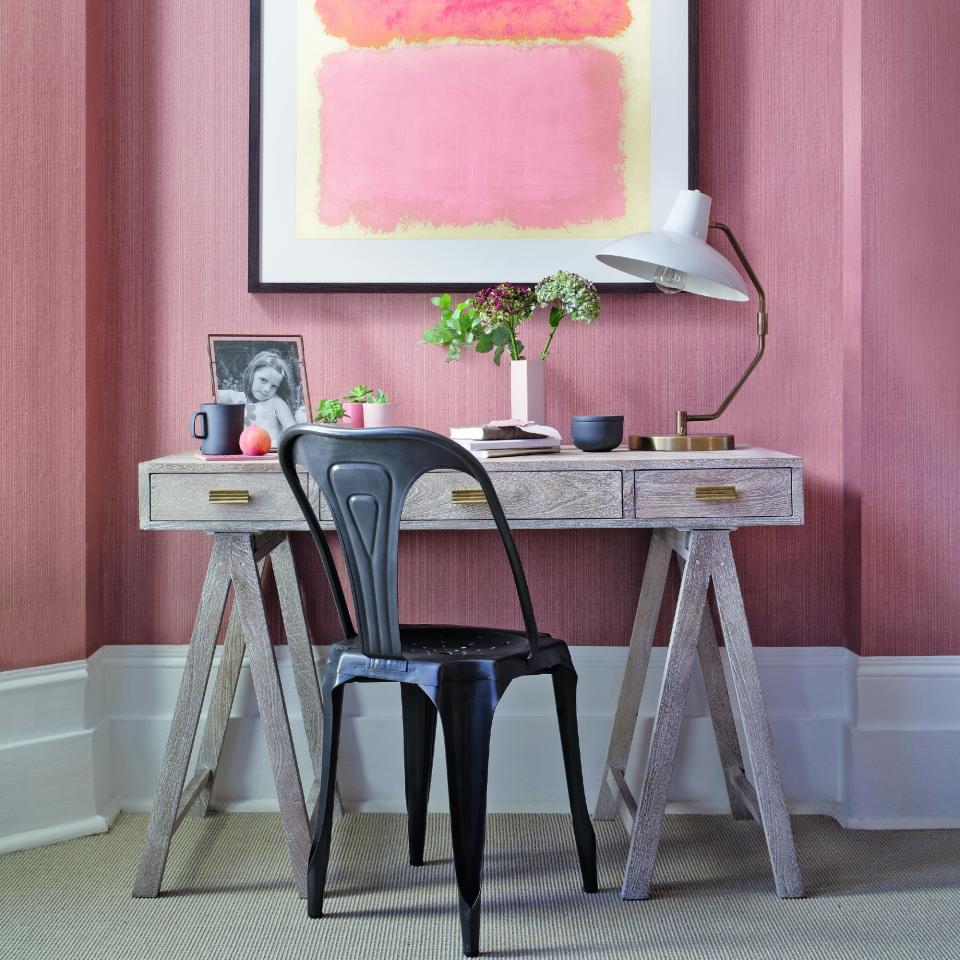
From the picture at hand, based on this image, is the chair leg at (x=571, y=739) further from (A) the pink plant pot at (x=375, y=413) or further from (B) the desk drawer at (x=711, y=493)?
(A) the pink plant pot at (x=375, y=413)

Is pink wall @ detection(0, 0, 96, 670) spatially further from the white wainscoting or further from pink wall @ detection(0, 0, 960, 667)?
the white wainscoting

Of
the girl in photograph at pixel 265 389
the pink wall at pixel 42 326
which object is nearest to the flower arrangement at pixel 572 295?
the girl in photograph at pixel 265 389

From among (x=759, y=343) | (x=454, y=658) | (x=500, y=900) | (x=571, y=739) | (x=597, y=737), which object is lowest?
(x=500, y=900)

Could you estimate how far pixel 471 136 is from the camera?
224cm

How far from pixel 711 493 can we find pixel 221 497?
0.94 m

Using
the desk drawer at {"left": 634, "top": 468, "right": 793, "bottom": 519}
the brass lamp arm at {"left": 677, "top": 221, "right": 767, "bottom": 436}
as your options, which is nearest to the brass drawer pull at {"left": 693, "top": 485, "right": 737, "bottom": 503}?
the desk drawer at {"left": 634, "top": 468, "right": 793, "bottom": 519}

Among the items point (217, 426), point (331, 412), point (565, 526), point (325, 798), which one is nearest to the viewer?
point (325, 798)

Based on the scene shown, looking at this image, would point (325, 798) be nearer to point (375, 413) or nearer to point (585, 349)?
point (375, 413)

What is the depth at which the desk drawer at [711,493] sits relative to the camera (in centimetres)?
181

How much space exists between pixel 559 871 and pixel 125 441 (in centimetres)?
141

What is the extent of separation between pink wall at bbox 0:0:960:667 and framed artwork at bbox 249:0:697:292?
77mm

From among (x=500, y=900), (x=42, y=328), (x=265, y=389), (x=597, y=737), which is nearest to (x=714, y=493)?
(x=597, y=737)

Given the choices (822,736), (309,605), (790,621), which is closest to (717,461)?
(790,621)

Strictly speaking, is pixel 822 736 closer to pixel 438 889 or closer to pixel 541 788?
pixel 541 788
